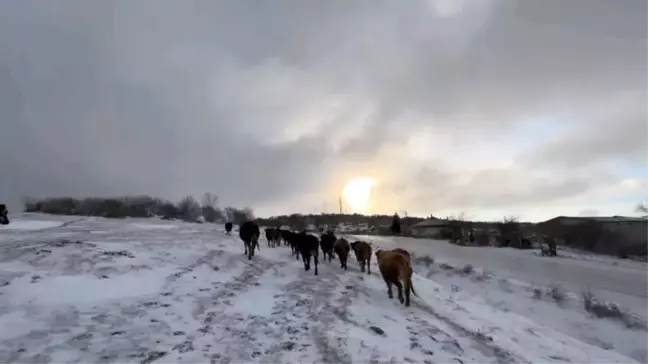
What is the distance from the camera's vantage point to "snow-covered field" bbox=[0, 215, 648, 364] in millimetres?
7492

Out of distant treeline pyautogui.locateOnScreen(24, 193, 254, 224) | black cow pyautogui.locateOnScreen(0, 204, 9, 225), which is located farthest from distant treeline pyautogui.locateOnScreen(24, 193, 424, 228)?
black cow pyautogui.locateOnScreen(0, 204, 9, 225)

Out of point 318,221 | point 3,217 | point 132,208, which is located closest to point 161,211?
point 132,208

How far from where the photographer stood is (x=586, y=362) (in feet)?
32.7

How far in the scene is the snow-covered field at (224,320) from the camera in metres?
7.49

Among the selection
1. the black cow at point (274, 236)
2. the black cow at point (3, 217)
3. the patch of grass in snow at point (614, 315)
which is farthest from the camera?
the black cow at point (3, 217)

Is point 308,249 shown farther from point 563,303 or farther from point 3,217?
point 3,217

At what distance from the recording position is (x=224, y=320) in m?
9.35

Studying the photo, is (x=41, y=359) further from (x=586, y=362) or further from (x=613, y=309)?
(x=613, y=309)

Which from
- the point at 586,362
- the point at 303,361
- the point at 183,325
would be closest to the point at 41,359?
the point at 183,325

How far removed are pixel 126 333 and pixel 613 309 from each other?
22.4 metres

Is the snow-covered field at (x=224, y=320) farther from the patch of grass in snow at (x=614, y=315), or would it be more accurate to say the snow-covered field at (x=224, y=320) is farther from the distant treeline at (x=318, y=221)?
the distant treeline at (x=318, y=221)

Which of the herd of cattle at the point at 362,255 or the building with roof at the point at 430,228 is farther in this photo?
the building with roof at the point at 430,228

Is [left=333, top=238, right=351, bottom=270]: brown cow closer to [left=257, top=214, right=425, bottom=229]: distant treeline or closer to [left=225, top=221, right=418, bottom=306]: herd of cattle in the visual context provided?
[left=225, top=221, right=418, bottom=306]: herd of cattle

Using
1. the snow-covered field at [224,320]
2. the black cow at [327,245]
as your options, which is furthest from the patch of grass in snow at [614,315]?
the black cow at [327,245]
